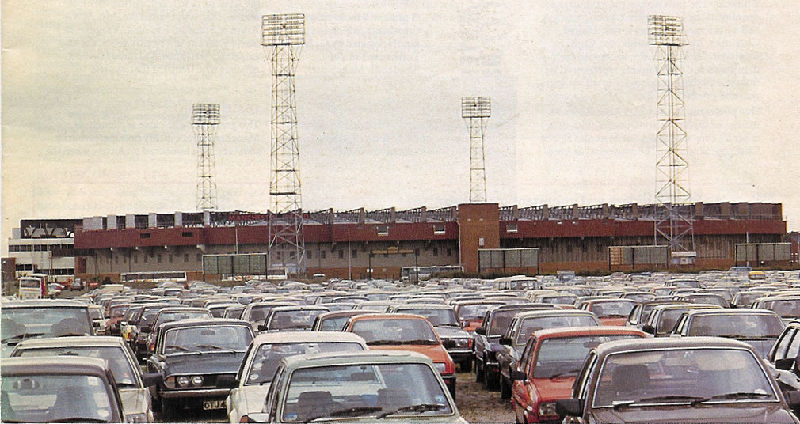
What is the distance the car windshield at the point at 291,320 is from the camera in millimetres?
21573

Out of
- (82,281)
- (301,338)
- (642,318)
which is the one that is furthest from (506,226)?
(301,338)

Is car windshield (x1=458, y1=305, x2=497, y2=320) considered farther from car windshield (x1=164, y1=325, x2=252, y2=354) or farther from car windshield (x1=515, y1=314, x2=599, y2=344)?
car windshield (x1=164, y1=325, x2=252, y2=354)

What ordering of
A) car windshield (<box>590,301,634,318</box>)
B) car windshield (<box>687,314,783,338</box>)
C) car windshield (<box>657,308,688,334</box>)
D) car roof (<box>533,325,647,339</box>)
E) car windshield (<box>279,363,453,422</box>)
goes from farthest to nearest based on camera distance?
1. car windshield (<box>590,301,634,318</box>)
2. car windshield (<box>657,308,688,334</box>)
3. car windshield (<box>687,314,783,338</box>)
4. car roof (<box>533,325,647,339</box>)
5. car windshield (<box>279,363,453,422</box>)

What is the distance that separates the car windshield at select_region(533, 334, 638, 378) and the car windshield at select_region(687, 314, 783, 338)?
2799 millimetres

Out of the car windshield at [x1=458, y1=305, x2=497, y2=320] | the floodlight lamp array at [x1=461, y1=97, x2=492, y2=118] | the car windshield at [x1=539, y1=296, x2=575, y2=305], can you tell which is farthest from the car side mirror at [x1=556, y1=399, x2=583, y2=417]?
the floodlight lamp array at [x1=461, y1=97, x2=492, y2=118]

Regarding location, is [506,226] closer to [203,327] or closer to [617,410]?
[203,327]

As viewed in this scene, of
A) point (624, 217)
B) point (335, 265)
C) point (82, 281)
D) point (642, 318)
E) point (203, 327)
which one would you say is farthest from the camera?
point (624, 217)

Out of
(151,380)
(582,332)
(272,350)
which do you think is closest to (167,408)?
(272,350)

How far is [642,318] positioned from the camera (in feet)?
77.4

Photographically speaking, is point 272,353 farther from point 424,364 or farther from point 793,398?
point 793,398

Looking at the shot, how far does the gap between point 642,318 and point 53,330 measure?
1143 centimetres

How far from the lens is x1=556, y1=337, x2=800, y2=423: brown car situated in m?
8.35

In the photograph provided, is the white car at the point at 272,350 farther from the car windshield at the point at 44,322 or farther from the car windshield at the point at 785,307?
the car windshield at the point at 785,307

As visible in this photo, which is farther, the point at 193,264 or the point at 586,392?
the point at 193,264
